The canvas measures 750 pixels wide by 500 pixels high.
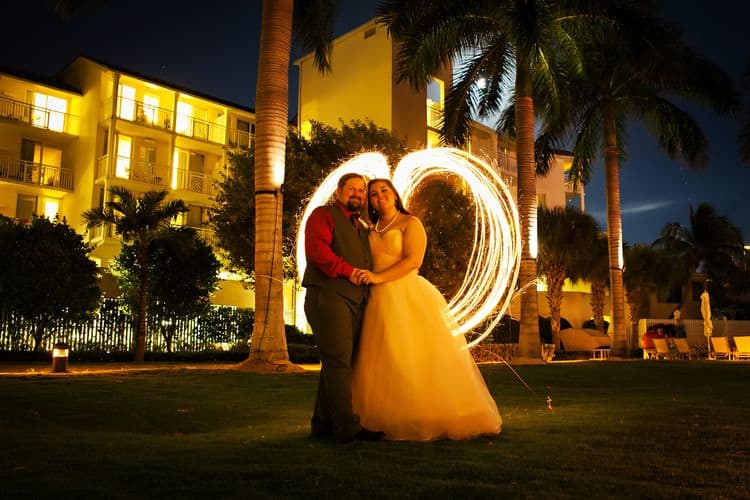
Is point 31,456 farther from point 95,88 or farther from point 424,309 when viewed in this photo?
point 95,88

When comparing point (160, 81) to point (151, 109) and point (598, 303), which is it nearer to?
point (151, 109)

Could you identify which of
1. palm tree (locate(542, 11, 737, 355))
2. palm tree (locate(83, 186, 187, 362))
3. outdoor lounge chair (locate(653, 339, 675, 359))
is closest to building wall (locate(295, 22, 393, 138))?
palm tree (locate(542, 11, 737, 355))

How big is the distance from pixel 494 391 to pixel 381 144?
16761 mm

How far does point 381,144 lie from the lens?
26.7 metres

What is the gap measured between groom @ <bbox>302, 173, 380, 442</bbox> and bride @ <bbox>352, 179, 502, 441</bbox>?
0.17 metres

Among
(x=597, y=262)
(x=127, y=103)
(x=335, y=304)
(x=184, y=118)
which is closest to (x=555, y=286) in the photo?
(x=597, y=262)

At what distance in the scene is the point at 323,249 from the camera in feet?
18.6

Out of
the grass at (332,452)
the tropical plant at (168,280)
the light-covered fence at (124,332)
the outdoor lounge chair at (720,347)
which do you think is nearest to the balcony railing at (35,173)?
the tropical plant at (168,280)

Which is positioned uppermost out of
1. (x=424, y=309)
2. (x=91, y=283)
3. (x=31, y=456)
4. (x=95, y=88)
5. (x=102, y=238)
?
(x=95, y=88)

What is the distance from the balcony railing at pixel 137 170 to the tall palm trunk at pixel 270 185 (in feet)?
66.5

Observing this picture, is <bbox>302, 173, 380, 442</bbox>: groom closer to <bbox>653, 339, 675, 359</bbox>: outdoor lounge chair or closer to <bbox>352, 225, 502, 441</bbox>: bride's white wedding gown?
<bbox>352, 225, 502, 441</bbox>: bride's white wedding gown

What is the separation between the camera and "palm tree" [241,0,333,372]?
1449cm

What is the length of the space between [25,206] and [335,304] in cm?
3278

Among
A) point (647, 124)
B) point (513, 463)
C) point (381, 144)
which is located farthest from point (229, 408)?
point (647, 124)
